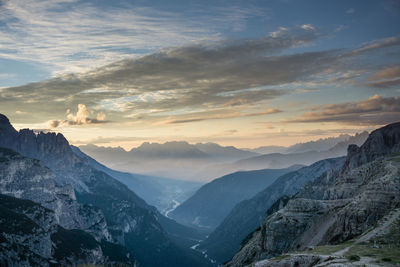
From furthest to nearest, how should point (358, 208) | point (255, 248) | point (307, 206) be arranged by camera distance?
point (255, 248)
point (307, 206)
point (358, 208)

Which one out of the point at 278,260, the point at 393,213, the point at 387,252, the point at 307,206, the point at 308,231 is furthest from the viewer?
the point at 307,206

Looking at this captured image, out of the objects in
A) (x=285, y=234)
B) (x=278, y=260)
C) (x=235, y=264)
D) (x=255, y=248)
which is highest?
(x=278, y=260)

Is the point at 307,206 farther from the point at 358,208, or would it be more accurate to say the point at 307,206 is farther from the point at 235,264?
the point at 235,264

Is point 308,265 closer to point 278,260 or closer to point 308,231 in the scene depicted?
point 278,260

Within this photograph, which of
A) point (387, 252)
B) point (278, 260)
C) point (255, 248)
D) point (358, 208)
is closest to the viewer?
point (387, 252)

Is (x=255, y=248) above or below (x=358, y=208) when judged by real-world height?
below

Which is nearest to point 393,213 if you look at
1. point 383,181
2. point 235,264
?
point 383,181

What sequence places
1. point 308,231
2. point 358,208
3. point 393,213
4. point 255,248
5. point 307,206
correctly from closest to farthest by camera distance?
point 393,213
point 358,208
point 308,231
point 307,206
point 255,248

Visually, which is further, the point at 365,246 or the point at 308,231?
the point at 308,231

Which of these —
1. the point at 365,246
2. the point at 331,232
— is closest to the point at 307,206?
the point at 331,232

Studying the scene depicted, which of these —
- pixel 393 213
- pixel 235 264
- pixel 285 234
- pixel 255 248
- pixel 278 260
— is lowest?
pixel 235 264
